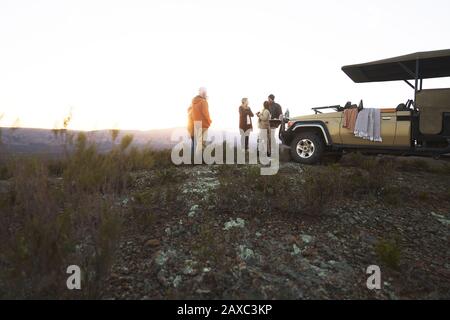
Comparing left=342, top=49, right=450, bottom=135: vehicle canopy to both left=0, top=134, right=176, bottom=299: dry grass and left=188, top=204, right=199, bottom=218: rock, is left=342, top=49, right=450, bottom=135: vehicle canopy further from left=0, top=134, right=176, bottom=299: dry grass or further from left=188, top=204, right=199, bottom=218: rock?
left=0, top=134, right=176, bottom=299: dry grass

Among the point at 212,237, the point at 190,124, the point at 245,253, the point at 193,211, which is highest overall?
the point at 190,124

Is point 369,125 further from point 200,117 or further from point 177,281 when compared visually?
point 177,281

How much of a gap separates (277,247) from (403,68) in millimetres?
6664

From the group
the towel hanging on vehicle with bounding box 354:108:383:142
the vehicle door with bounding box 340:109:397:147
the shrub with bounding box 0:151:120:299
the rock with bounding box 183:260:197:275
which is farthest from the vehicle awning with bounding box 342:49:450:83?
the shrub with bounding box 0:151:120:299

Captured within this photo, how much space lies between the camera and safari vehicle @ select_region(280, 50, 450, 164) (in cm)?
751

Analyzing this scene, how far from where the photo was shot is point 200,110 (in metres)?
9.02

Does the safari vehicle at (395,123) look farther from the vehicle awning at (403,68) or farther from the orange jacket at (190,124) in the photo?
the orange jacket at (190,124)

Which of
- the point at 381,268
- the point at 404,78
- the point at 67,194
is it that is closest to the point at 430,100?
the point at 404,78

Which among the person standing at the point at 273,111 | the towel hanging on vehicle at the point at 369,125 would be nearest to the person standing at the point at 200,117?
the person standing at the point at 273,111

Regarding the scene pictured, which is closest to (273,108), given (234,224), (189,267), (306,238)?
(234,224)

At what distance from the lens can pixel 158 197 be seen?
206 inches
